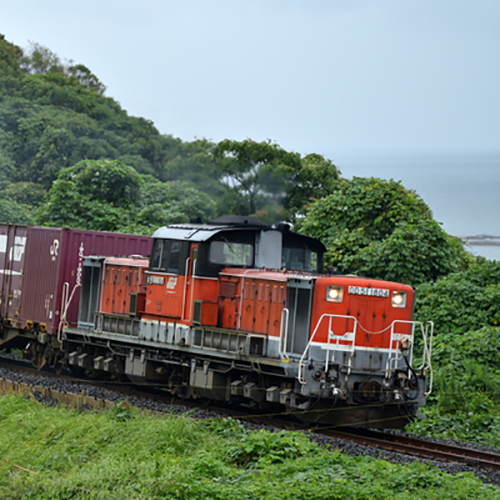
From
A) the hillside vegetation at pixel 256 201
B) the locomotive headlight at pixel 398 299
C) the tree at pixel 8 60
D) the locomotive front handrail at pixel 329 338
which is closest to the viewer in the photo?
the locomotive front handrail at pixel 329 338

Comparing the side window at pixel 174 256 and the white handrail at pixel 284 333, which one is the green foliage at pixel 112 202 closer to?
the side window at pixel 174 256

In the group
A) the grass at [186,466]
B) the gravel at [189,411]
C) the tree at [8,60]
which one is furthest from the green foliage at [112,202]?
the tree at [8,60]

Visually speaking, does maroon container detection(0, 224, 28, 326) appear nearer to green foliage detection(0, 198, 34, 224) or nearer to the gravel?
the gravel

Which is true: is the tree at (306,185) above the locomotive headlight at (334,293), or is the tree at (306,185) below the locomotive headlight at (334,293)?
above

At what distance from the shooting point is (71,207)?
2941cm

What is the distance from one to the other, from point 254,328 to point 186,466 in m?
4.29

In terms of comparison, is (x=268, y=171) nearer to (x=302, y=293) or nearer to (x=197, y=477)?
(x=302, y=293)

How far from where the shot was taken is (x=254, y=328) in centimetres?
1244

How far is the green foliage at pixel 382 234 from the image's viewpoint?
20.4 metres

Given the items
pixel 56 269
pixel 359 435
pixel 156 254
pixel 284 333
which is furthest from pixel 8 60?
pixel 359 435

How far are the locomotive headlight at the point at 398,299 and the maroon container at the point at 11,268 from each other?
986cm

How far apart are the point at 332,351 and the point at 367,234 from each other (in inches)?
473

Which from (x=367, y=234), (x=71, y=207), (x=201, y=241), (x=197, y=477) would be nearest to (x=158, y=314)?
(x=201, y=241)

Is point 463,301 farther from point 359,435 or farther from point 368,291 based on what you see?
point 359,435
